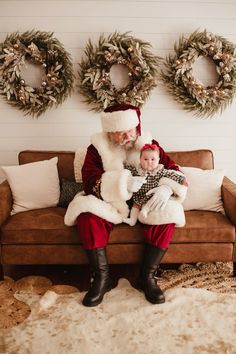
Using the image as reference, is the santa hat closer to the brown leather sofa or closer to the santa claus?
the santa claus

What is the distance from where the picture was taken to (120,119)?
8.16 feet

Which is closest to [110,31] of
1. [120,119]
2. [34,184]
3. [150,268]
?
[120,119]

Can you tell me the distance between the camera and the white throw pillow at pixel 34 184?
2717 millimetres

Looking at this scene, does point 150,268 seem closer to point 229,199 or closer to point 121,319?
point 121,319

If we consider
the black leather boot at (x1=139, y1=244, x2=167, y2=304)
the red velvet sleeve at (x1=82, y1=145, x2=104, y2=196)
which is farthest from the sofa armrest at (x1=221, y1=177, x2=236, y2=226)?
the red velvet sleeve at (x1=82, y1=145, x2=104, y2=196)

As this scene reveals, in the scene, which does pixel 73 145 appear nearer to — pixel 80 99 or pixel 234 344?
pixel 80 99

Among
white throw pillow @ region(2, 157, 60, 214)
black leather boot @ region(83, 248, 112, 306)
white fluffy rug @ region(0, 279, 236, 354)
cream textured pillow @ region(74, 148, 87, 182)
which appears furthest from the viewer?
cream textured pillow @ region(74, 148, 87, 182)

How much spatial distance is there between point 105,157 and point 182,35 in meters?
Result: 1.49

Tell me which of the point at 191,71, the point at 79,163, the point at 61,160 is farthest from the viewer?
the point at 191,71

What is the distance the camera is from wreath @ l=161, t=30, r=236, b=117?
10.2ft

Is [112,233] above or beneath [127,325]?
above

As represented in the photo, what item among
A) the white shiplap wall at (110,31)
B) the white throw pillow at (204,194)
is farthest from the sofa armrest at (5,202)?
the white throw pillow at (204,194)

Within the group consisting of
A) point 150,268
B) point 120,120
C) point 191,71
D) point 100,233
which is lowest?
point 150,268

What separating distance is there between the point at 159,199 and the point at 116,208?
0.31 meters
